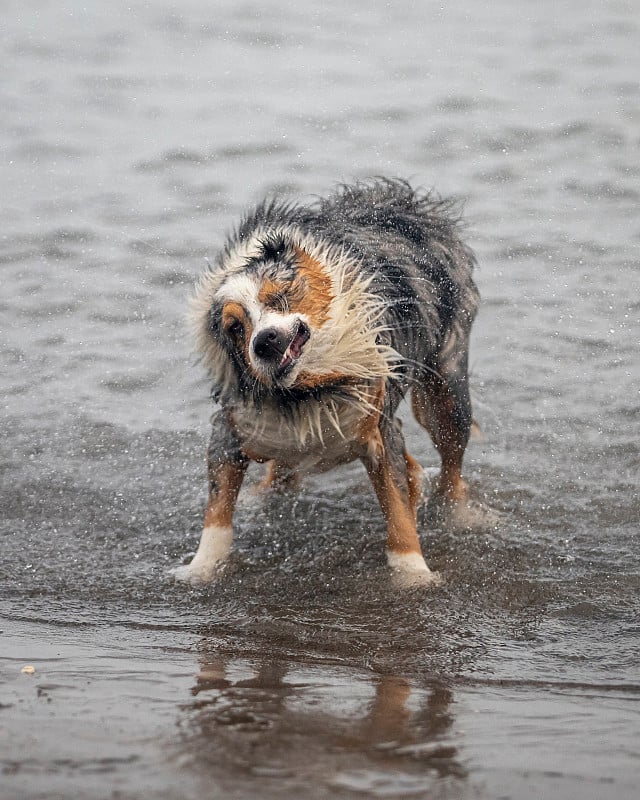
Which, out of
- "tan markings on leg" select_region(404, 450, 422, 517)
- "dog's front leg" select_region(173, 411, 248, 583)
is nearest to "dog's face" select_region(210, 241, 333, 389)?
"dog's front leg" select_region(173, 411, 248, 583)

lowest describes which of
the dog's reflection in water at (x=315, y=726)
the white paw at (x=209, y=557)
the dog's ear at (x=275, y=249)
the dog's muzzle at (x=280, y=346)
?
the dog's reflection in water at (x=315, y=726)

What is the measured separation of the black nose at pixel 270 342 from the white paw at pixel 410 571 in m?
1.40

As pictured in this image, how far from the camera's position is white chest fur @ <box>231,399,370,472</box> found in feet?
15.4

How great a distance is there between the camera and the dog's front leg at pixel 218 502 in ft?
16.8

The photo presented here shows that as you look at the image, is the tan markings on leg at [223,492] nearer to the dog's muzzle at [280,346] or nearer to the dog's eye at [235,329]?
the dog's eye at [235,329]

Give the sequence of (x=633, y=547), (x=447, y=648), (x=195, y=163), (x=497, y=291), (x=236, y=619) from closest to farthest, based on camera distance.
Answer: (x=447, y=648) < (x=236, y=619) < (x=633, y=547) < (x=497, y=291) < (x=195, y=163)

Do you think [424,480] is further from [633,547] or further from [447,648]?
[447,648]

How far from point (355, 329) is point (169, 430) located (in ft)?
9.74

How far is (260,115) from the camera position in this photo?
12383mm

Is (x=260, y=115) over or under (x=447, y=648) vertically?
over

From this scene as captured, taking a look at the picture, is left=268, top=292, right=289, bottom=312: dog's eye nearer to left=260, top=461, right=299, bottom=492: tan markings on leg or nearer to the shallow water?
the shallow water

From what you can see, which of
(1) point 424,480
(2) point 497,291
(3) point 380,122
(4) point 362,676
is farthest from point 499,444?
(3) point 380,122

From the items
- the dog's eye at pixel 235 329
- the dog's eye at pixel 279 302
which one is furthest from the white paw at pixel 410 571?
the dog's eye at pixel 279 302

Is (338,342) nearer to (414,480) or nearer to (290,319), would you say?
(290,319)
